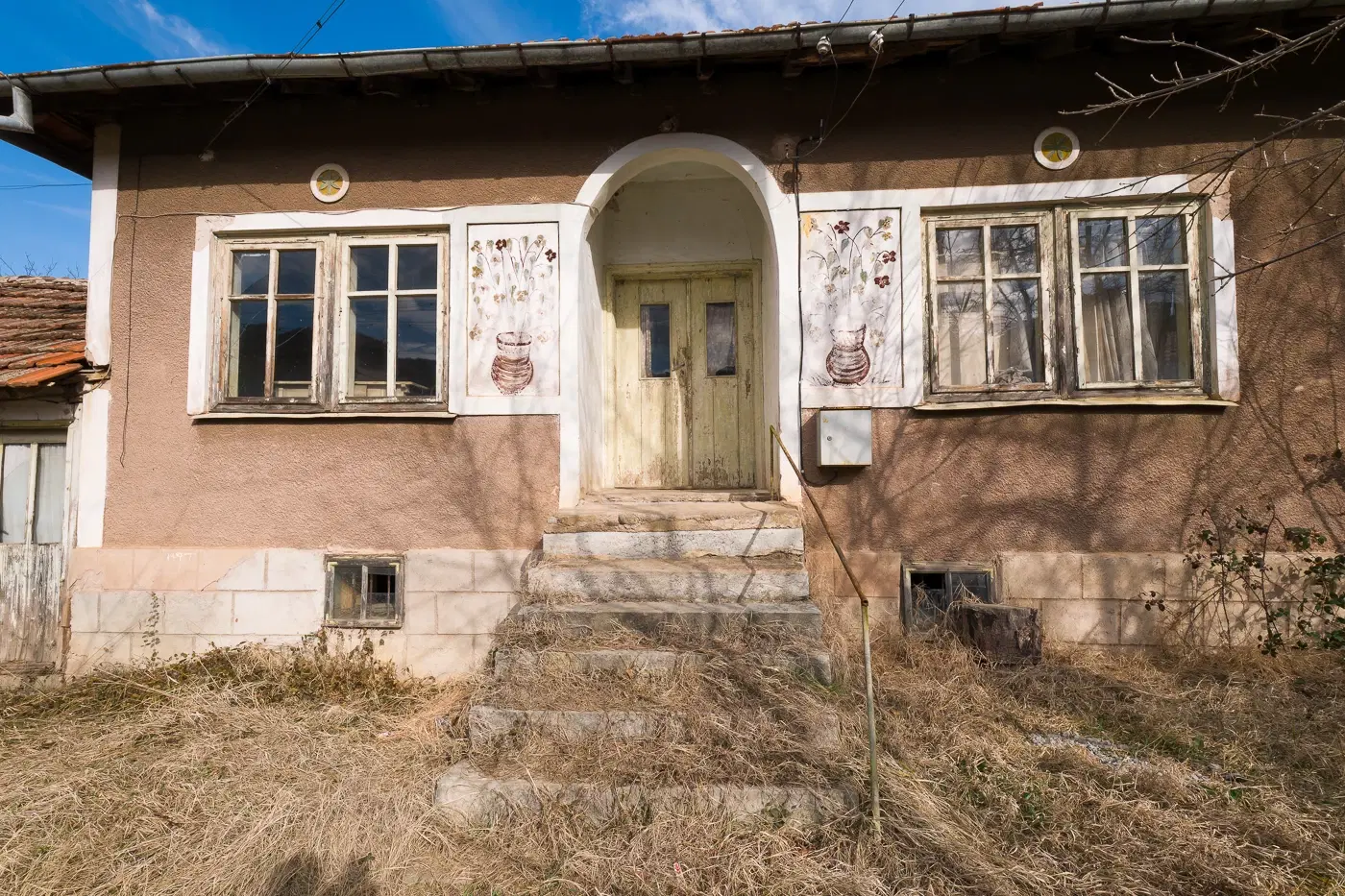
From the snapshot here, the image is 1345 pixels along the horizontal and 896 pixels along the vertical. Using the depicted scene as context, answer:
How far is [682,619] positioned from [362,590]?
2677 millimetres

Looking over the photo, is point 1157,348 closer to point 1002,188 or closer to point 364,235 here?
point 1002,188

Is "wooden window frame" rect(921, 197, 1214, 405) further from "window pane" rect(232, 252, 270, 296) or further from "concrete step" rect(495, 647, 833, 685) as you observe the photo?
"window pane" rect(232, 252, 270, 296)

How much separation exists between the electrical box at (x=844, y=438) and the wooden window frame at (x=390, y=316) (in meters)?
2.88

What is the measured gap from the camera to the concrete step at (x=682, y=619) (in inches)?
151

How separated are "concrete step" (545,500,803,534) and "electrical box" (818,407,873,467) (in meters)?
0.47

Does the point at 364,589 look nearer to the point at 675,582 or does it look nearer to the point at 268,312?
the point at 268,312

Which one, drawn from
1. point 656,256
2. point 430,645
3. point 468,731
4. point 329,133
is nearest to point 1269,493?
point 656,256

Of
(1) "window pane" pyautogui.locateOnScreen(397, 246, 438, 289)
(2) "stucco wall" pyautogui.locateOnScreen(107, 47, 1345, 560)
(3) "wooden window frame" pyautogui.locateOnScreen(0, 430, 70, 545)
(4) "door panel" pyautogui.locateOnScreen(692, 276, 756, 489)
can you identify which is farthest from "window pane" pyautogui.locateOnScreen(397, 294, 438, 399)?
(3) "wooden window frame" pyautogui.locateOnScreen(0, 430, 70, 545)

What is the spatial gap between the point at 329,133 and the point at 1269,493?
7426mm

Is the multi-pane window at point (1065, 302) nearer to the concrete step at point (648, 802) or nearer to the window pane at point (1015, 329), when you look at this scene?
the window pane at point (1015, 329)

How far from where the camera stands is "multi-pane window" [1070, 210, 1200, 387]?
4816 millimetres

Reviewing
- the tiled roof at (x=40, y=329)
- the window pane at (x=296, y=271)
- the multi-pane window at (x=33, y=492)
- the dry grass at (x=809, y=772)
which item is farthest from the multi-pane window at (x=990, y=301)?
the multi-pane window at (x=33, y=492)

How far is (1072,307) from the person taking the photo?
15.9 feet

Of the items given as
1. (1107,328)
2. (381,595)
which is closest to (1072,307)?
(1107,328)
